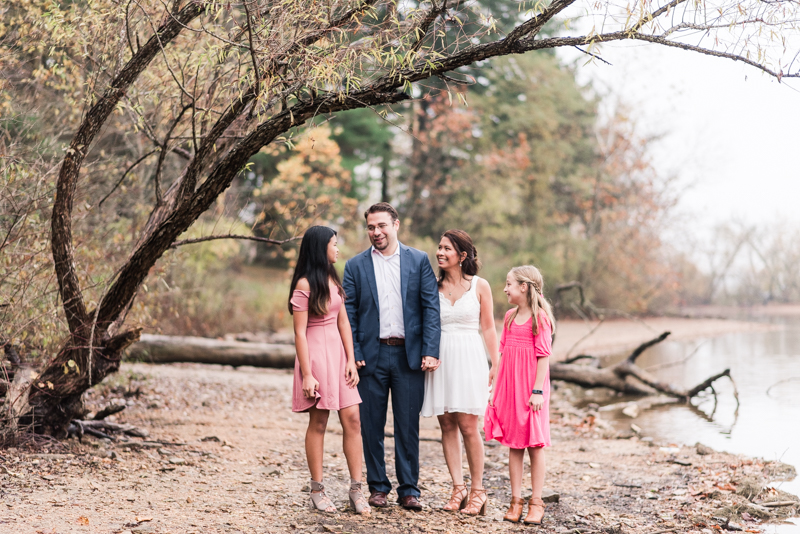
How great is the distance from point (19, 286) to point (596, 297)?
21.3 metres

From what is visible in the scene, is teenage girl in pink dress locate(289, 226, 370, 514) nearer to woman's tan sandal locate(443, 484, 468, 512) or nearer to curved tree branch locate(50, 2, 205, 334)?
woman's tan sandal locate(443, 484, 468, 512)

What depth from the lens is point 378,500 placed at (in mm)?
4391

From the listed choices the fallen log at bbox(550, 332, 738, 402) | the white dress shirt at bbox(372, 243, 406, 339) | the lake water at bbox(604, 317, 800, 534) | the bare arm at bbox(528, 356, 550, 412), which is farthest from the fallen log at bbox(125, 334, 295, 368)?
the bare arm at bbox(528, 356, 550, 412)

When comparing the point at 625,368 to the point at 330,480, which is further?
the point at 625,368

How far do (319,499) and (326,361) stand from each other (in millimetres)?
882

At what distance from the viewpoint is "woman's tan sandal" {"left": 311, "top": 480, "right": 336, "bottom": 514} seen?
4.30m

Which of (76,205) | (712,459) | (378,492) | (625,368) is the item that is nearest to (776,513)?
(712,459)

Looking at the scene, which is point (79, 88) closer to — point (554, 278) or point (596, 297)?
point (554, 278)

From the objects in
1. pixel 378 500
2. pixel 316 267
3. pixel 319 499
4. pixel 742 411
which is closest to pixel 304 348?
pixel 316 267

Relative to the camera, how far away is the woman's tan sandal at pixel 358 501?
424 cm

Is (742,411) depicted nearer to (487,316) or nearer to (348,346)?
(487,316)

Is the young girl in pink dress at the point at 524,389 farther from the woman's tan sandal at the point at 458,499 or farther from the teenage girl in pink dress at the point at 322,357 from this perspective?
the teenage girl in pink dress at the point at 322,357

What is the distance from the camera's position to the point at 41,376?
5.35 metres

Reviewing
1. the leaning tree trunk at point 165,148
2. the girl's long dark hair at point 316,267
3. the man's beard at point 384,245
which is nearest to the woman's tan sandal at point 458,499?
the girl's long dark hair at point 316,267
